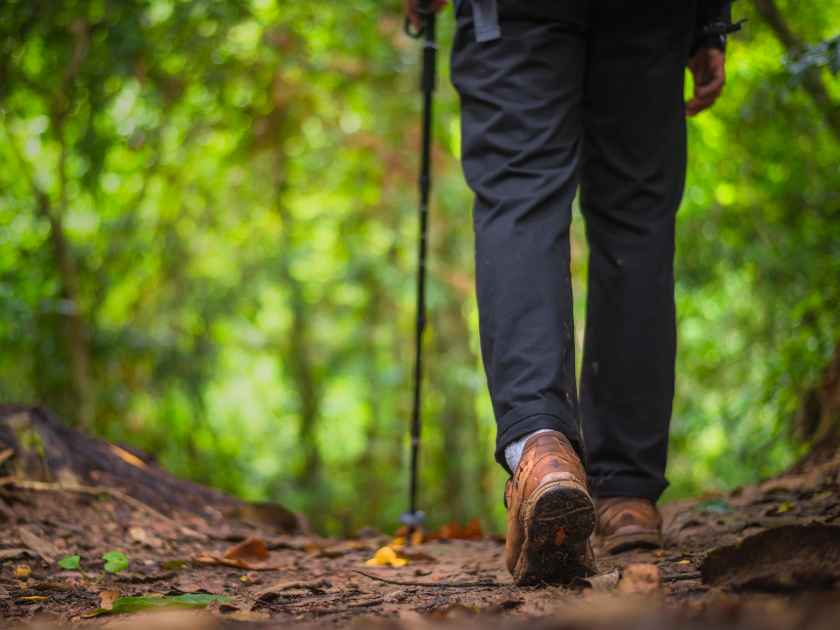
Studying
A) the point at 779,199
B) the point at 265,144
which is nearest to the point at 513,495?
the point at 779,199

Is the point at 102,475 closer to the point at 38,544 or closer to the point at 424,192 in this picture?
the point at 38,544

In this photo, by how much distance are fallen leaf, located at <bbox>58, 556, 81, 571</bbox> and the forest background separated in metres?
1.78

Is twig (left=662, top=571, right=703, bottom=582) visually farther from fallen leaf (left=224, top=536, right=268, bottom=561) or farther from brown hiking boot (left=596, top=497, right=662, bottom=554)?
fallen leaf (left=224, top=536, right=268, bottom=561)

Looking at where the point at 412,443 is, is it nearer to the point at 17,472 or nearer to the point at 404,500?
the point at 17,472

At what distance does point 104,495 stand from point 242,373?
212 inches

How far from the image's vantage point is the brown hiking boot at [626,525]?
1.99 metres

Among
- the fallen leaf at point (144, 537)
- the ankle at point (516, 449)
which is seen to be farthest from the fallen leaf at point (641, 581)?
the fallen leaf at point (144, 537)

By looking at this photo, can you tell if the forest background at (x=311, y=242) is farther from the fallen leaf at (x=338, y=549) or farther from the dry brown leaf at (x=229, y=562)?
the dry brown leaf at (x=229, y=562)

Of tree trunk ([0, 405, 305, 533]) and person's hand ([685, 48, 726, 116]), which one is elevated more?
person's hand ([685, 48, 726, 116])

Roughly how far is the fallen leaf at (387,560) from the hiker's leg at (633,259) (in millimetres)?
519

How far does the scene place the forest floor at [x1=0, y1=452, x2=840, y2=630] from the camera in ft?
3.60

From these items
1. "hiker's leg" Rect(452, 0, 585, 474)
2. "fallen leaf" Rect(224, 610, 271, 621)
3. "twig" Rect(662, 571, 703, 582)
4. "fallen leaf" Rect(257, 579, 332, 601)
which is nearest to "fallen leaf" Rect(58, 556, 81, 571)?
"fallen leaf" Rect(257, 579, 332, 601)

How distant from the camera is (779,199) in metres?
4.30

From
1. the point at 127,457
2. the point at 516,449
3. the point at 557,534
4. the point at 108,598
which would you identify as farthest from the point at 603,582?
the point at 127,457
